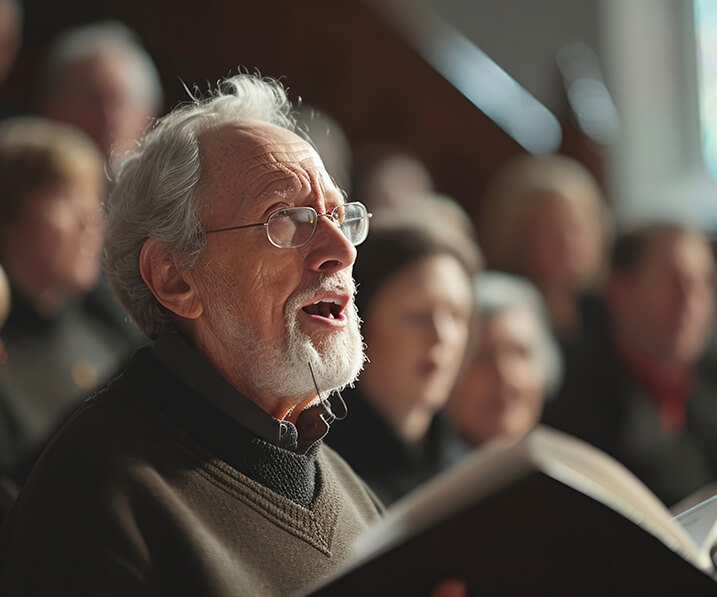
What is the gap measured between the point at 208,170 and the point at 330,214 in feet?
0.52

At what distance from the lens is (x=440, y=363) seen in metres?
2.19

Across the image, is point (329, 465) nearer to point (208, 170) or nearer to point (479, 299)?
point (208, 170)

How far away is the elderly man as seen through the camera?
1.14 m

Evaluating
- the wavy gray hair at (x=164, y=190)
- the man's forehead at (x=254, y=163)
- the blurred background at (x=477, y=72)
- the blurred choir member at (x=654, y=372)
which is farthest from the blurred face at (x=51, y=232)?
the blurred choir member at (x=654, y=372)

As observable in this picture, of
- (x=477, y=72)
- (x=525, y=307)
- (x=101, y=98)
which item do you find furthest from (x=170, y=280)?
(x=477, y=72)

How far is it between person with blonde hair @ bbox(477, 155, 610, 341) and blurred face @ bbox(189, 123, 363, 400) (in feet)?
9.99

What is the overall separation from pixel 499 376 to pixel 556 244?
1.59m

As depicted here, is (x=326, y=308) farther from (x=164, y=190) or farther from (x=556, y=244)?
(x=556, y=244)

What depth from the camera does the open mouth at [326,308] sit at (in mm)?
1260

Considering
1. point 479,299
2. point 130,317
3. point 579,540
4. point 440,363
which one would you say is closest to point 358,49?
point 479,299

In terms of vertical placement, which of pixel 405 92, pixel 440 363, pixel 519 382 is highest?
pixel 440 363

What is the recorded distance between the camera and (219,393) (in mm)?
1251

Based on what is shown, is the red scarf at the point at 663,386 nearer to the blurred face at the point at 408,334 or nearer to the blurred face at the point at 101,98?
the blurred face at the point at 408,334

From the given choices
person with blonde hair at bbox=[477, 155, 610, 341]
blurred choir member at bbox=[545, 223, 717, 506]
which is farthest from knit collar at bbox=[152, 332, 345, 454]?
person with blonde hair at bbox=[477, 155, 610, 341]
